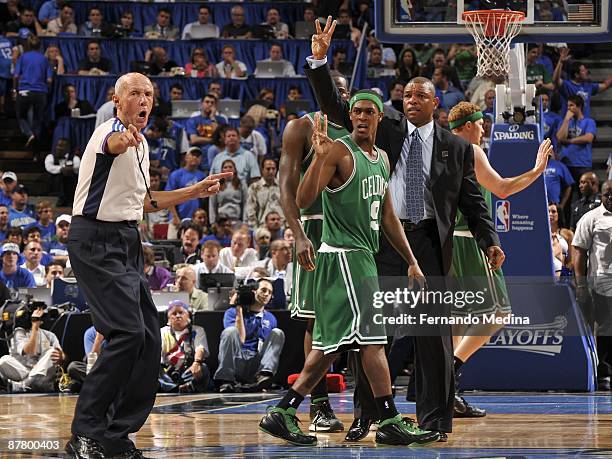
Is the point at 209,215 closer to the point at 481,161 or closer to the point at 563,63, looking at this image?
the point at 563,63

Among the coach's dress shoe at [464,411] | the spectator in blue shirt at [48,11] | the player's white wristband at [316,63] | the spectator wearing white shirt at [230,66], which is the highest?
the spectator in blue shirt at [48,11]

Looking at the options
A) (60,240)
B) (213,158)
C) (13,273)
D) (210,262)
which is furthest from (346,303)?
(213,158)

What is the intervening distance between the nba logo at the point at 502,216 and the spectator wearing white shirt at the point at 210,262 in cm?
396

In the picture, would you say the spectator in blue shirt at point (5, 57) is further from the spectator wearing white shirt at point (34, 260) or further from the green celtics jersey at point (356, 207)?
the green celtics jersey at point (356, 207)

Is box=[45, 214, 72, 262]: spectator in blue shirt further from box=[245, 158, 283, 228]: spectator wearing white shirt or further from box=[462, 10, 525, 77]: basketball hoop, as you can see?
box=[462, 10, 525, 77]: basketball hoop

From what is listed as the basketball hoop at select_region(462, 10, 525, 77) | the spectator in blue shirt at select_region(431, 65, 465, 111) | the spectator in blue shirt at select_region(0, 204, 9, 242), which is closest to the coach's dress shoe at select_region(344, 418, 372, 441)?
the basketball hoop at select_region(462, 10, 525, 77)

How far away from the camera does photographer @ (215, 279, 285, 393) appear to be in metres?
12.2

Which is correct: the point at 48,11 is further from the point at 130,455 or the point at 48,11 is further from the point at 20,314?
the point at 130,455

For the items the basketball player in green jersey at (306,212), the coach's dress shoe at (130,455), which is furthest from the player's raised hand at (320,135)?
the coach's dress shoe at (130,455)

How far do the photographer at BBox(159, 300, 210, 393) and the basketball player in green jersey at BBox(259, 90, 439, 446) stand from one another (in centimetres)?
509

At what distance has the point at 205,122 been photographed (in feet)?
62.7

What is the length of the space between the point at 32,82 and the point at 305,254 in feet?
45.6

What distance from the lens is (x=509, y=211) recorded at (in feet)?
36.6

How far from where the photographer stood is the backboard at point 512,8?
11062 millimetres
